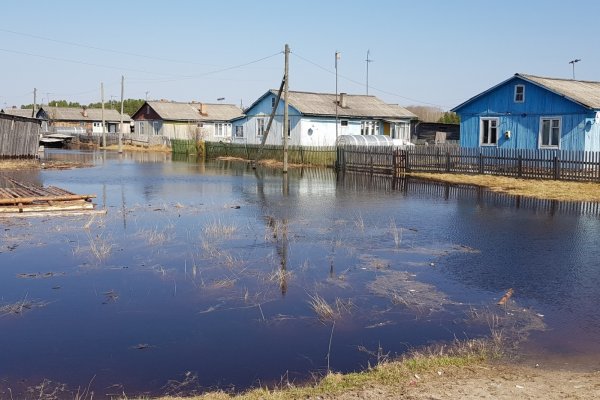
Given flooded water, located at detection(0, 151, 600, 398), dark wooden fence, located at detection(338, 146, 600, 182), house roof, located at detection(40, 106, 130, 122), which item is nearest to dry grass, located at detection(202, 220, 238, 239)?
flooded water, located at detection(0, 151, 600, 398)

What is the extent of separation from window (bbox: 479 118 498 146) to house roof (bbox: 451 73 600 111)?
153 cm

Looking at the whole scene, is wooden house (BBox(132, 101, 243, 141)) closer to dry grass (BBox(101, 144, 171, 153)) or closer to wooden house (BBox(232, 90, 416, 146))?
dry grass (BBox(101, 144, 171, 153))

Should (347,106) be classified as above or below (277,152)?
above

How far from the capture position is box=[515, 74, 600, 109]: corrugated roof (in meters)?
30.1

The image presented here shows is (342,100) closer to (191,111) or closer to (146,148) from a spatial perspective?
(146,148)

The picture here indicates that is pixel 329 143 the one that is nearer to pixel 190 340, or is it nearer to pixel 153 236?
pixel 153 236

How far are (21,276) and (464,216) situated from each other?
1185cm

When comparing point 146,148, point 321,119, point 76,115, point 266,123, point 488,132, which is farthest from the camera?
point 76,115

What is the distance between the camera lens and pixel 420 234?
48.3 feet

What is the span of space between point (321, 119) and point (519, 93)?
56.8 ft

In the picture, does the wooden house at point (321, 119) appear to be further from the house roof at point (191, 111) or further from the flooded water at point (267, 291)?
the flooded water at point (267, 291)

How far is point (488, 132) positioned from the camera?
34.9 m

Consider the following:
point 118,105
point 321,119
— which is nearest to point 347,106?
point 321,119

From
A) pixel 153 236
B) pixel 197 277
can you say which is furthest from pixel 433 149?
pixel 197 277
